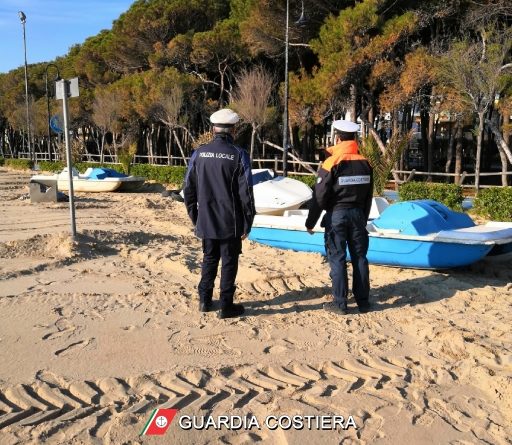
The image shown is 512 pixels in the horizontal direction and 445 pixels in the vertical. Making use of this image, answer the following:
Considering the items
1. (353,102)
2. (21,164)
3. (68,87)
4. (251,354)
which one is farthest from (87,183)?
(21,164)

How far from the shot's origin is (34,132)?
4328cm

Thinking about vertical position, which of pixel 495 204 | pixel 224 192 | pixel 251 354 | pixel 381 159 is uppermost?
pixel 381 159

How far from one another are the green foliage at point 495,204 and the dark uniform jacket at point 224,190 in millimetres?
9108

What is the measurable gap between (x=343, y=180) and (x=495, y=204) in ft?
27.7

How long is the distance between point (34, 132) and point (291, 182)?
38.0 meters

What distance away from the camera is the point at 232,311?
4.66m

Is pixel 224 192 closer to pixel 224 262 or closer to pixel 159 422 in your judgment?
pixel 224 262

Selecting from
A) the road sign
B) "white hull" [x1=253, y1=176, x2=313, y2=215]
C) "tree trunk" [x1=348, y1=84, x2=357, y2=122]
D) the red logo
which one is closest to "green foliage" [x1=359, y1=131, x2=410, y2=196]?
"white hull" [x1=253, y1=176, x2=313, y2=215]

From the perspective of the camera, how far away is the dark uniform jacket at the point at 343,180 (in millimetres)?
4688

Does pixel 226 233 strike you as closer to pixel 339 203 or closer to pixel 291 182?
pixel 339 203

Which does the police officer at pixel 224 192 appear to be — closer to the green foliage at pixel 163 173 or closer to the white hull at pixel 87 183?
the white hull at pixel 87 183

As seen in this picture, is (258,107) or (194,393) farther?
(258,107)

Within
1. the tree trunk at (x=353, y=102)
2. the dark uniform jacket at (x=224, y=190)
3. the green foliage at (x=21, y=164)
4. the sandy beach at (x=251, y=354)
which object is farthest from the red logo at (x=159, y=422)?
the green foliage at (x=21, y=164)

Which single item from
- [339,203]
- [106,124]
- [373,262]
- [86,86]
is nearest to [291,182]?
[373,262]
